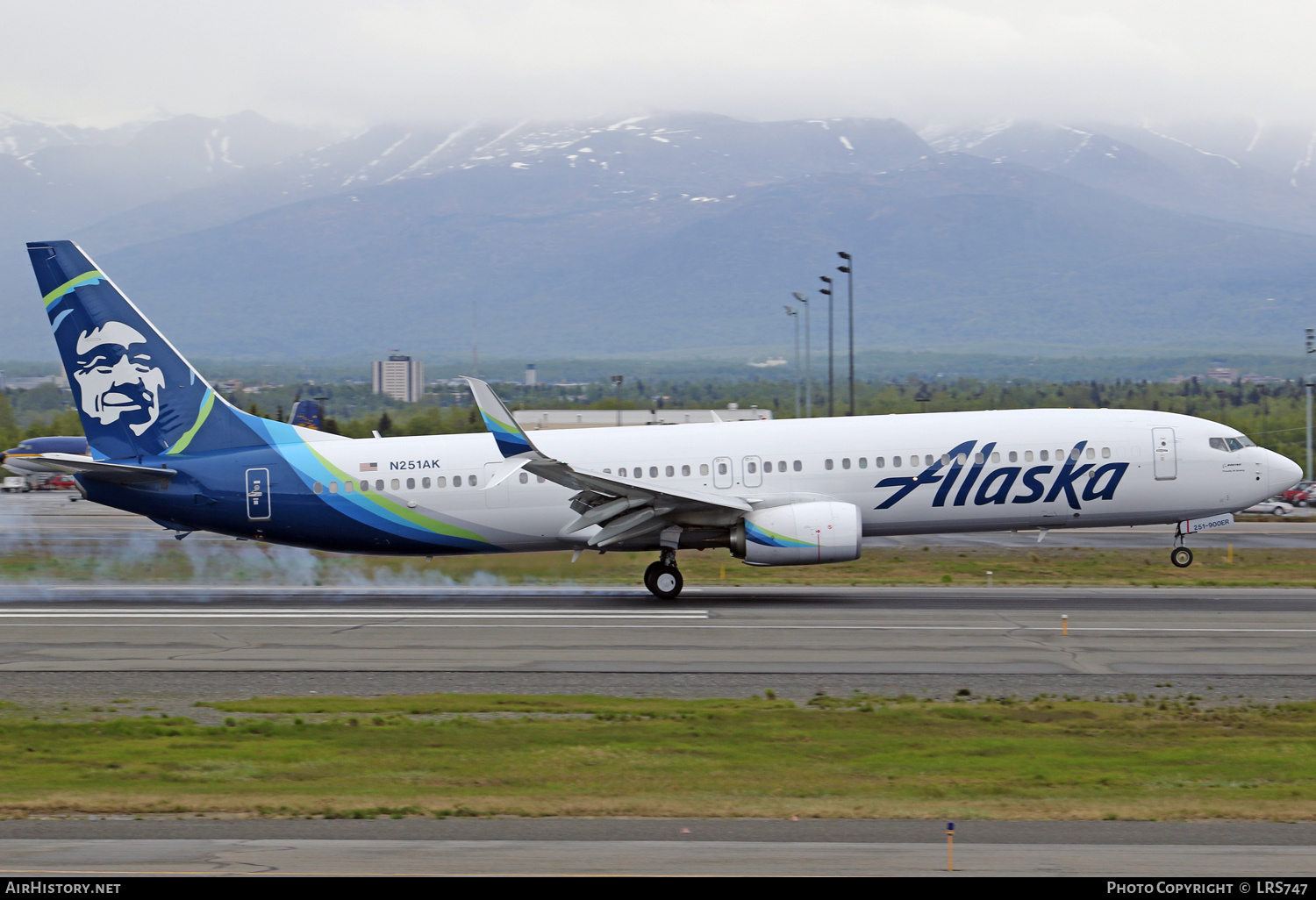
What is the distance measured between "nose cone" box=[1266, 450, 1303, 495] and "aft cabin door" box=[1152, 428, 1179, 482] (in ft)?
7.96

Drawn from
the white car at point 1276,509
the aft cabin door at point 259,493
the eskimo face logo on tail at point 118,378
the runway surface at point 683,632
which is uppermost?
the eskimo face logo on tail at point 118,378

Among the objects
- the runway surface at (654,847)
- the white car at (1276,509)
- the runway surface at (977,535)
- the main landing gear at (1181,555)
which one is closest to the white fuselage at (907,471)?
the main landing gear at (1181,555)

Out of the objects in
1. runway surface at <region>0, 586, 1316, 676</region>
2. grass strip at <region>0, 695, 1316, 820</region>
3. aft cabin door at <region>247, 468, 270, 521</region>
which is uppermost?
aft cabin door at <region>247, 468, 270, 521</region>

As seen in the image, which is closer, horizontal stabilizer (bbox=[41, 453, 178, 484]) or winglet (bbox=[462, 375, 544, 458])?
winglet (bbox=[462, 375, 544, 458])

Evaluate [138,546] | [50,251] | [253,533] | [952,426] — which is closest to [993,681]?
[952,426]

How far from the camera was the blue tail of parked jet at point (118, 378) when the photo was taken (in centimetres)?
3200

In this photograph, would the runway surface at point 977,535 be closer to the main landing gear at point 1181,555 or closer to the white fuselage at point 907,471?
the main landing gear at point 1181,555

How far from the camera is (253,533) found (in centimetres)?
3269

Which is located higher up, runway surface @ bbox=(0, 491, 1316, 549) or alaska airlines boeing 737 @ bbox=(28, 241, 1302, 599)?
alaska airlines boeing 737 @ bbox=(28, 241, 1302, 599)

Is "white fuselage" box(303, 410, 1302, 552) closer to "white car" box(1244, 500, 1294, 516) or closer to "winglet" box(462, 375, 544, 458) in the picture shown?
A: "winglet" box(462, 375, 544, 458)

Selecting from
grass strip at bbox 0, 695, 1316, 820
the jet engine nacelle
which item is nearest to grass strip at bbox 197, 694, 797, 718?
grass strip at bbox 0, 695, 1316, 820

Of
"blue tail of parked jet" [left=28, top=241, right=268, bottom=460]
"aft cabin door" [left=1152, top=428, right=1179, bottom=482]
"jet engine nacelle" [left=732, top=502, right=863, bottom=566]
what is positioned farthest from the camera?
"blue tail of parked jet" [left=28, top=241, right=268, bottom=460]

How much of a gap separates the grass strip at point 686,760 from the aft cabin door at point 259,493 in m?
12.8

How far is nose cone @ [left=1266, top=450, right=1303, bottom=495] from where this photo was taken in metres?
32.4
